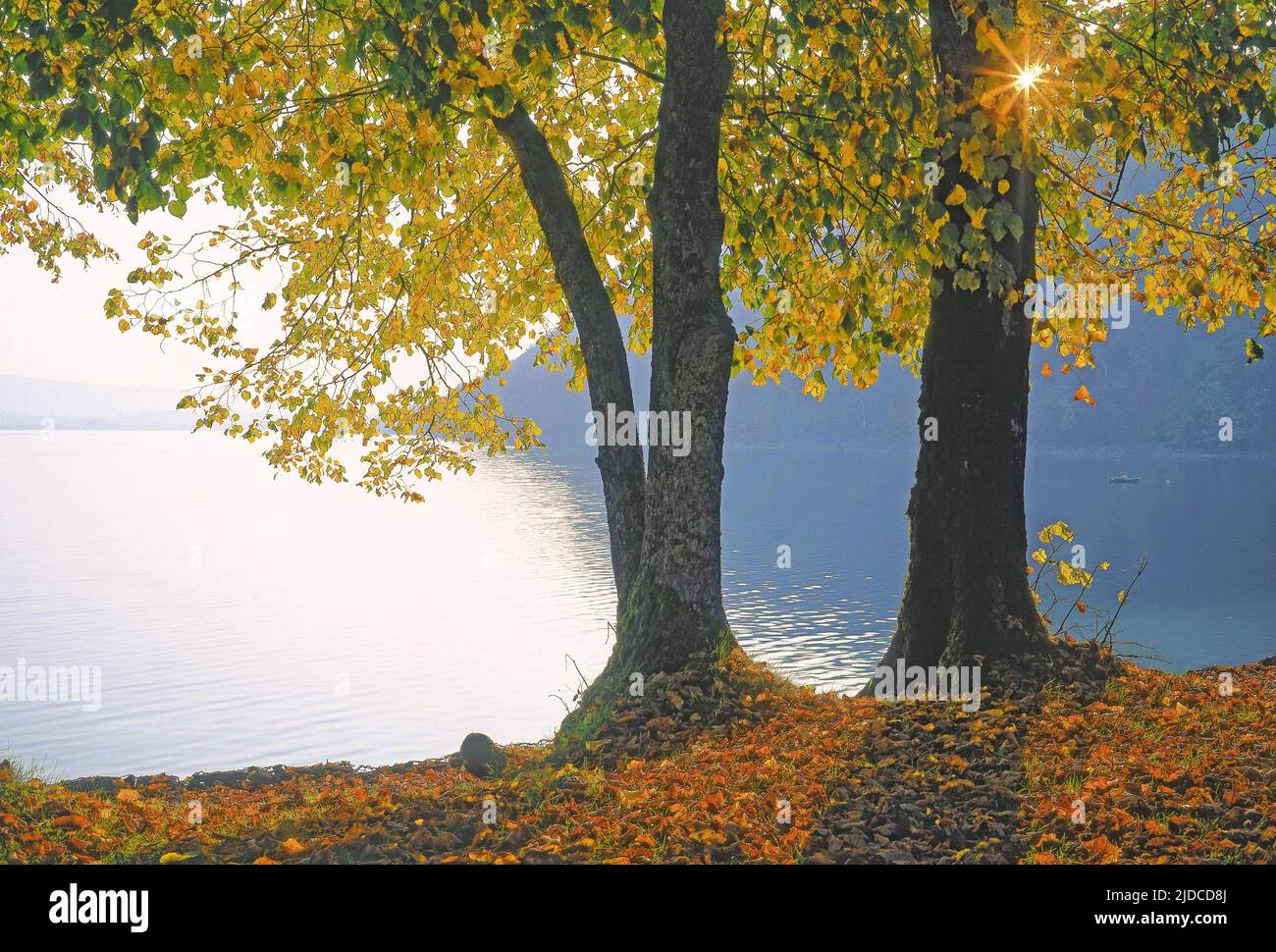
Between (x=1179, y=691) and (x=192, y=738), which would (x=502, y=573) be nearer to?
(x=192, y=738)

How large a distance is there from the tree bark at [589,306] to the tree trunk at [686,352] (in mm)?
973

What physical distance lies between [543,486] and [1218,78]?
16388 centimetres

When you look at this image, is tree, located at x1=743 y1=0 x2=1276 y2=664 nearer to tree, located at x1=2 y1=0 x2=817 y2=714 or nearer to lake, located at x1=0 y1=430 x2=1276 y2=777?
tree, located at x1=2 y1=0 x2=817 y2=714

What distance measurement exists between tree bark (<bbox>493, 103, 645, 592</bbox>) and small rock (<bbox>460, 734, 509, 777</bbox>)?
7.07ft

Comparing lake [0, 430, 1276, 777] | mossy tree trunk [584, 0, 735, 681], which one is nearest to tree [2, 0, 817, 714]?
mossy tree trunk [584, 0, 735, 681]

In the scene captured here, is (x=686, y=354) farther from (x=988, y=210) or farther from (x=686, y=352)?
(x=988, y=210)

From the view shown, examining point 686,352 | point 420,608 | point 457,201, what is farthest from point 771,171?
point 420,608

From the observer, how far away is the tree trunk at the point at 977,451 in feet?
35.1

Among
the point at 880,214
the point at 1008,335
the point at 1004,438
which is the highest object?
the point at 880,214

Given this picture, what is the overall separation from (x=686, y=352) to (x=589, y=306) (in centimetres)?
165

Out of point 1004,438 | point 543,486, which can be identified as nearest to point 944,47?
point 1004,438

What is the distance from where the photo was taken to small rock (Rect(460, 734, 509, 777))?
10479 millimetres

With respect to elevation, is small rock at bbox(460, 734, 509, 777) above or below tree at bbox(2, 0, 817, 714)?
below

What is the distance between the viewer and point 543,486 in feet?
567
